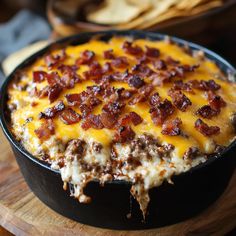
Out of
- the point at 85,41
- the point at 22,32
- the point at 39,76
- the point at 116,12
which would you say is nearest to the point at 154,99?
the point at 39,76

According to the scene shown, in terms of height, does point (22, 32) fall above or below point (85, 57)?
below

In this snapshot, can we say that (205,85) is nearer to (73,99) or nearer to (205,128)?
(205,128)

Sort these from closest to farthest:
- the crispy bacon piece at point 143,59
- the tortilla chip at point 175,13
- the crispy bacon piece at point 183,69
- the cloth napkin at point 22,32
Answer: the crispy bacon piece at point 183,69 → the crispy bacon piece at point 143,59 → the tortilla chip at point 175,13 → the cloth napkin at point 22,32

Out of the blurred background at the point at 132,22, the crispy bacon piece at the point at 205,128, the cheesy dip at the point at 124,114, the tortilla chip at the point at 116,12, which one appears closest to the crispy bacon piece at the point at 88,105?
the cheesy dip at the point at 124,114

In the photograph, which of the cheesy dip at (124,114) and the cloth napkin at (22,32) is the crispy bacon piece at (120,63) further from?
the cloth napkin at (22,32)

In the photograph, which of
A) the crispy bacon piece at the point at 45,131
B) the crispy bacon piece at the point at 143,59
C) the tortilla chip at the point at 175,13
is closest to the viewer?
the crispy bacon piece at the point at 45,131

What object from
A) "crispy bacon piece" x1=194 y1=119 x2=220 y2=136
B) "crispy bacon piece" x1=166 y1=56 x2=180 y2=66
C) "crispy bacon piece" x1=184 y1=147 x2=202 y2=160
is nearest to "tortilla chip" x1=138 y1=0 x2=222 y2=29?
"crispy bacon piece" x1=166 y1=56 x2=180 y2=66
